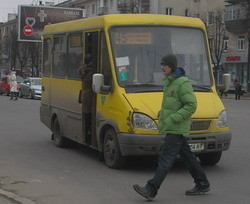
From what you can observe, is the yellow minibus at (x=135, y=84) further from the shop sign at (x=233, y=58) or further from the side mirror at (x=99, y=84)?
the shop sign at (x=233, y=58)

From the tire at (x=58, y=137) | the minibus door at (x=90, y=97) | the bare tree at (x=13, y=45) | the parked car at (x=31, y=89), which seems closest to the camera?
the minibus door at (x=90, y=97)

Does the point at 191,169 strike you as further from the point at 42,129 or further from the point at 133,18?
the point at 42,129

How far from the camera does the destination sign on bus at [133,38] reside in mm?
8812

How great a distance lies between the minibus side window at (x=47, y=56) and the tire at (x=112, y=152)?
12.1ft

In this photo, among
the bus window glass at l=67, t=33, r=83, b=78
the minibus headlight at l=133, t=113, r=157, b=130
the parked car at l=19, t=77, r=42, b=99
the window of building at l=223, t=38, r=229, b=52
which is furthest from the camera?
the window of building at l=223, t=38, r=229, b=52

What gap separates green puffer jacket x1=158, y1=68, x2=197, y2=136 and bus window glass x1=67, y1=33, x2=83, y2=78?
363 centimetres

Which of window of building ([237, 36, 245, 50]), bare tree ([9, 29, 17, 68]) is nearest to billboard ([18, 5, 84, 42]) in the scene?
window of building ([237, 36, 245, 50])

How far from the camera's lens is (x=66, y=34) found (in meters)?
10.6

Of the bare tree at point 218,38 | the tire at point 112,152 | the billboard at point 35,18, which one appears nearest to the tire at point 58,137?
the tire at point 112,152

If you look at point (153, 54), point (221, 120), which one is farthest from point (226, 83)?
point (153, 54)

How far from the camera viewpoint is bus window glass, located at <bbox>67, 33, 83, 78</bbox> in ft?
32.4

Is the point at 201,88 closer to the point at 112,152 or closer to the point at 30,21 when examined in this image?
the point at 112,152

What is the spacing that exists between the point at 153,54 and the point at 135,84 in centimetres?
67

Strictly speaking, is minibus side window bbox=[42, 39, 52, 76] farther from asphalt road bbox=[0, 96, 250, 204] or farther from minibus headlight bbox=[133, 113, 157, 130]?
minibus headlight bbox=[133, 113, 157, 130]
